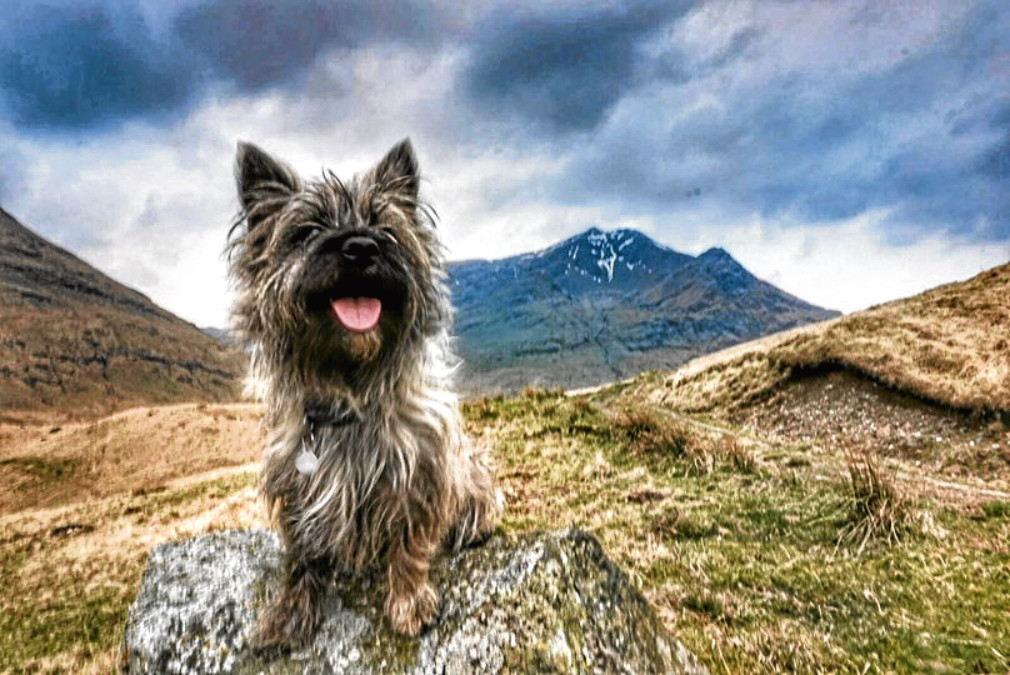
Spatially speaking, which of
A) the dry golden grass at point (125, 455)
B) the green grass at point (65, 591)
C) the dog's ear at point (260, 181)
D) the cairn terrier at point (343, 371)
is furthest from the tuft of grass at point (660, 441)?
the dry golden grass at point (125, 455)

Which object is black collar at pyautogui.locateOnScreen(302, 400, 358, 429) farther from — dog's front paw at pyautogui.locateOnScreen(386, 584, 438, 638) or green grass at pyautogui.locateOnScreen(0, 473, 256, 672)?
green grass at pyautogui.locateOnScreen(0, 473, 256, 672)

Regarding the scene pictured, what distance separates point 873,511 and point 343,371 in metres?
7.69

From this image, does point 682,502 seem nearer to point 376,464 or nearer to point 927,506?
point 927,506

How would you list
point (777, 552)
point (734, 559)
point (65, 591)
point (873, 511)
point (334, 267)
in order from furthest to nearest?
point (65, 591)
point (873, 511)
point (777, 552)
point (734, 559)
point (334, 267)

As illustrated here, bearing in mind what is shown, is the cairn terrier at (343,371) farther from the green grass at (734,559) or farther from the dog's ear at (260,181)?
the green grass at (734,559)

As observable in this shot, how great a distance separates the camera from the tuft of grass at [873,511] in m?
7.79

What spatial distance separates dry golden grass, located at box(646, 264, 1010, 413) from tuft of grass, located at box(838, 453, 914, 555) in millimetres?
14300

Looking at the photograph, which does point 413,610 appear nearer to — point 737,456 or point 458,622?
point 458,622

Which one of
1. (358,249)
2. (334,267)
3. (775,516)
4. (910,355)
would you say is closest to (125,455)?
A: (775,516)

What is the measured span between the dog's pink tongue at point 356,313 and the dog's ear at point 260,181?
39.3 inches

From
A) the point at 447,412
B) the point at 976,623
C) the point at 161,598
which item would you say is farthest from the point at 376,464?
the point at 976,623

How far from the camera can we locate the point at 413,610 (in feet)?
Answer: 11.8

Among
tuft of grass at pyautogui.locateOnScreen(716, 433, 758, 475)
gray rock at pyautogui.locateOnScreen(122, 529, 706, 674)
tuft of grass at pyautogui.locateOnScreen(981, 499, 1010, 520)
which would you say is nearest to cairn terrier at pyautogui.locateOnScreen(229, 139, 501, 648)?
gray rock at pyautogui.locateOnScreen(122, 529, 706, 674)

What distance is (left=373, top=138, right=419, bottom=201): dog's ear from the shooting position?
4.51m
